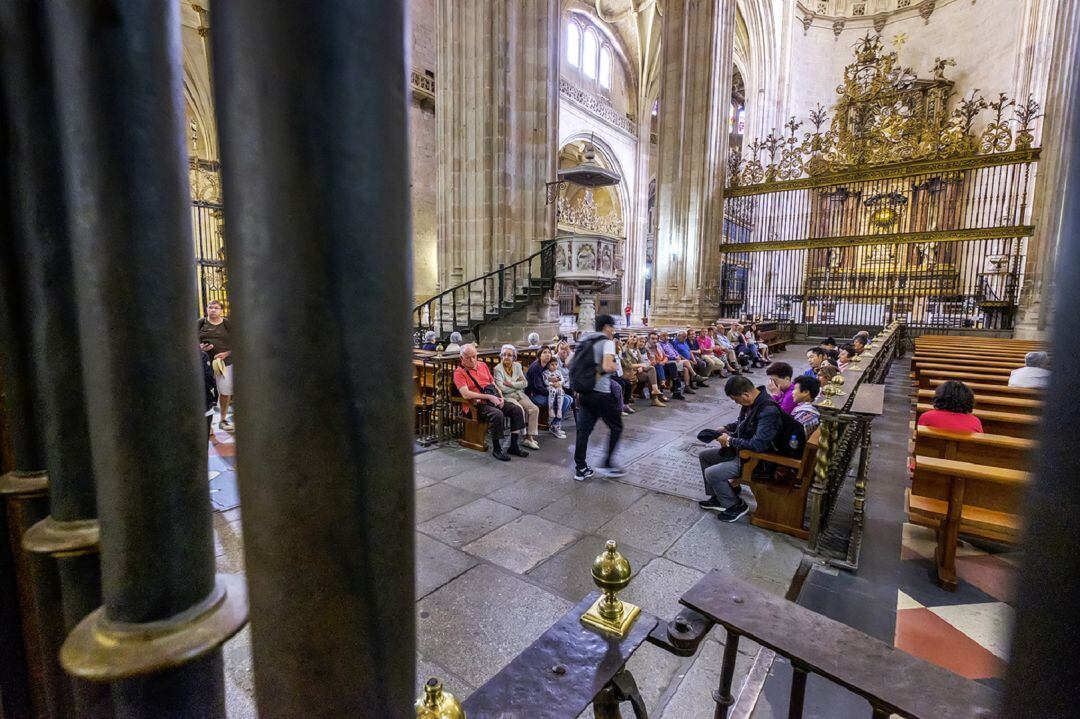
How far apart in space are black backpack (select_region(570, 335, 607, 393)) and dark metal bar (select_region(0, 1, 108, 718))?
12.3 feet

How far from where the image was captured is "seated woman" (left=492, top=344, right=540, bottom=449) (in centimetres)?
575

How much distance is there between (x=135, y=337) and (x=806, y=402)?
4.77 metres

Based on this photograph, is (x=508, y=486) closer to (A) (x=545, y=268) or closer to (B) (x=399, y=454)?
(B) (x=399, y=454)

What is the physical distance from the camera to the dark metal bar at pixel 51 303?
3.61ft

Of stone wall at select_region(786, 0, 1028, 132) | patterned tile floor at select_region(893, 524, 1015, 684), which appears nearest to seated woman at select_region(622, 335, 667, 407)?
patterned tile floor at select_region(893, 524, 1015, 684)

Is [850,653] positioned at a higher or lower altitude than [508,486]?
higher

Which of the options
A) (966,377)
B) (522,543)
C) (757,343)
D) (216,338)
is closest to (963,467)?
(522,543)

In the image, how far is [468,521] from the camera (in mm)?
3723

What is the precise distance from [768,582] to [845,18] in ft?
96.1

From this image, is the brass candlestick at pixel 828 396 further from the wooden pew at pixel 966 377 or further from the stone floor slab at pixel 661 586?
the wooden pew at pixel 966 377

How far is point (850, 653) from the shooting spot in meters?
1.10

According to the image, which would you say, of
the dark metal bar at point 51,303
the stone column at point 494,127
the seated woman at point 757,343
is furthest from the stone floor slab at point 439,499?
the seated woman at point 757,343

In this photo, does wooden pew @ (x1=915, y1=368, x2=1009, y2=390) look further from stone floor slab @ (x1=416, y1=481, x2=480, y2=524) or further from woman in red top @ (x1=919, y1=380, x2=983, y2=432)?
stone floor slab @ (x1=416, y1=481, x2=480, y2=524)

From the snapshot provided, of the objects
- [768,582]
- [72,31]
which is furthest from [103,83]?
[768,582]
